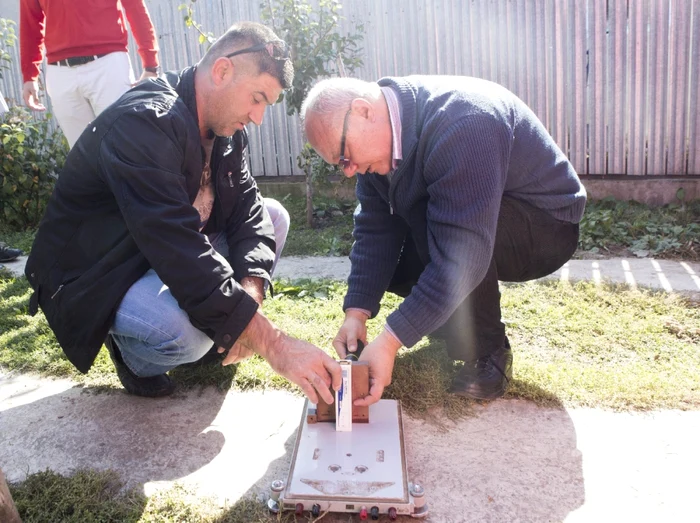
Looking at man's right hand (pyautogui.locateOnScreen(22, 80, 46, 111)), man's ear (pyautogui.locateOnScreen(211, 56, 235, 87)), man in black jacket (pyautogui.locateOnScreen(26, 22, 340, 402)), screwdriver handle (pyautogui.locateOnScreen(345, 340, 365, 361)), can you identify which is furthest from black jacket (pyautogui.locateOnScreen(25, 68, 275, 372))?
man's right hand (pyautogui.locateOnScreen(22, 80, 46, 111))

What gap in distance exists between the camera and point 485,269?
2.25m

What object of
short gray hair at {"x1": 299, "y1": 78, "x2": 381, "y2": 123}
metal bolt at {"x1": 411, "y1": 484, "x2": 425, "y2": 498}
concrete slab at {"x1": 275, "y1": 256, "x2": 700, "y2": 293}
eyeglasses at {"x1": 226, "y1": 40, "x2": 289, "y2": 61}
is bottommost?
concrete slab at {"x1": 275, "y1": 256, "x2": 700, "y2": 293}

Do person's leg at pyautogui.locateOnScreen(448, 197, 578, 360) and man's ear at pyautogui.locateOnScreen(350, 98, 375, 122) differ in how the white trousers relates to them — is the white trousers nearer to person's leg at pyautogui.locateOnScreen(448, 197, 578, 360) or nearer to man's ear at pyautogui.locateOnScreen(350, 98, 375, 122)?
man's ear at pyautogui.locateOnScreen(350, 98, 375, 122)

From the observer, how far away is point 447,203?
2.18 meters

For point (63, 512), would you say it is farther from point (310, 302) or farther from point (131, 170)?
point (310, 302)

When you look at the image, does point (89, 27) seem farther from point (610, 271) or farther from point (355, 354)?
point (610, 271)

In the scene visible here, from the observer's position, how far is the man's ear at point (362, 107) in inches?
87.4

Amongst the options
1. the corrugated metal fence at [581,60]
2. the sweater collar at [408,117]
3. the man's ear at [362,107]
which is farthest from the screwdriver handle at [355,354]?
the corrugated metal fence at [581,60]

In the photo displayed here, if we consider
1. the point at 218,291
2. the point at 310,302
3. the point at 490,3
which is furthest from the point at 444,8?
the point at 218,291

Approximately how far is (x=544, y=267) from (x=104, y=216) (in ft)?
6.29

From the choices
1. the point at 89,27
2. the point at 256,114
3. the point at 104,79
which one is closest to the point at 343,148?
the point at 256,114

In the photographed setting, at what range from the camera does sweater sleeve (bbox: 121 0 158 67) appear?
4293 millimetres

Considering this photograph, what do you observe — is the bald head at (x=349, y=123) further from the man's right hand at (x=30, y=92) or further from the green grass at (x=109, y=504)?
the man's right hand at (x=30, y=92)

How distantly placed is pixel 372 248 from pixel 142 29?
2.71m
